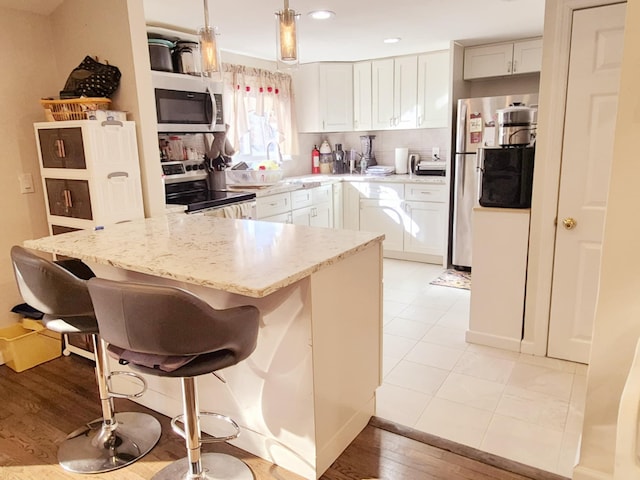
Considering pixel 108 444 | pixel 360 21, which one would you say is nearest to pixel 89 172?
pixel 108 444

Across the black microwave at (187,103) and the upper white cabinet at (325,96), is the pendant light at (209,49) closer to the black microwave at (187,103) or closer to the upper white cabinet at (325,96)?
the black microwave at (187,103)

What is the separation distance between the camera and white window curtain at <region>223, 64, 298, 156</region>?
4645mm

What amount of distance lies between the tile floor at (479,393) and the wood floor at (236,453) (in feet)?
0.34

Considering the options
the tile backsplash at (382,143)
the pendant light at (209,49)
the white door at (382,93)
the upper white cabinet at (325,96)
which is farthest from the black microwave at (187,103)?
the white door at (382,93)

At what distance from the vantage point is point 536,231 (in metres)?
2.77

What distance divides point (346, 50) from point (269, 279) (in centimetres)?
383

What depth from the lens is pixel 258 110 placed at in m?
4.96

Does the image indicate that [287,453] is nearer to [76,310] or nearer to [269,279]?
[269,279]

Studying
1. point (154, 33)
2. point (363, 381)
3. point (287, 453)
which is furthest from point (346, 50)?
point (287, 453)

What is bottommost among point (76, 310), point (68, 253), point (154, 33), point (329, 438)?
point (329, 438)

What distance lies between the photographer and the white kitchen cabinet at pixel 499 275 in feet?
9.34

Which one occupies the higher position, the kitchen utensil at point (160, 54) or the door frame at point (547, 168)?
the kitchen utensil at point (160, 54)

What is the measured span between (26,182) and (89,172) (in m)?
0.69

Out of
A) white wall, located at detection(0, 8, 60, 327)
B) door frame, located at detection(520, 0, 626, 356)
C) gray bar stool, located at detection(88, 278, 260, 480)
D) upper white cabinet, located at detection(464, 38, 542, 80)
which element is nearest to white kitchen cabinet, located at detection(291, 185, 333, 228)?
upper white cabinet, located at detection(464, 38, 542, 80)
